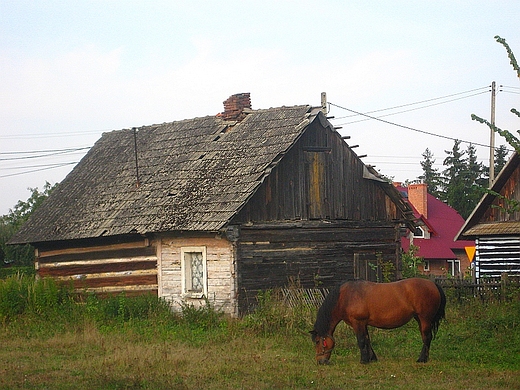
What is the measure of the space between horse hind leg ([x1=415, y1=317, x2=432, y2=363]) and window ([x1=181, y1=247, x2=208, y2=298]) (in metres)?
8.59

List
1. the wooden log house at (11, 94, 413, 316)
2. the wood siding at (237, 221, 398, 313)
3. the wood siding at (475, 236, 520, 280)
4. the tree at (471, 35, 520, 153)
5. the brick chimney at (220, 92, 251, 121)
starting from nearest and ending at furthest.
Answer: the tree at (471, 35, 520, 153), the wood siding at (237, 221, 398, 313), the wooden log house at (11, 94, 413, 316), the wood siding at (475, 236, 520, 280), the brick chimney at (220, 92, 251, 121)

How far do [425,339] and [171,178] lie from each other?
39.2 feet

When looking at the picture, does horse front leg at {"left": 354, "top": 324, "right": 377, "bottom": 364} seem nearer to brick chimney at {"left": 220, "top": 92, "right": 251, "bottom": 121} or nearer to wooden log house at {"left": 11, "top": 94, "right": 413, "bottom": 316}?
wooden log house at {"left": 11, "top": 94, "right": 413, "bottom": 316}

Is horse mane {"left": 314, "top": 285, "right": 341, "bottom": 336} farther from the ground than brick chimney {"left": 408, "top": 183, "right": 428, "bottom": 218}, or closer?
closer

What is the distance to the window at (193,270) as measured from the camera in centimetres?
2184

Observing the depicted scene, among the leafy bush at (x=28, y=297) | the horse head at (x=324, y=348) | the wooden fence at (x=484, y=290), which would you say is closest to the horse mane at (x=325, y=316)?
the horse head at (x=324, y=348)

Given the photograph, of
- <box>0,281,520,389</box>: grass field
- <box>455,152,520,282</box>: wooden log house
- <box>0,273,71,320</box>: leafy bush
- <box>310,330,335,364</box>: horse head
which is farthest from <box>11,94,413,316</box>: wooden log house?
<box>310,330,335,364</box>: horse head

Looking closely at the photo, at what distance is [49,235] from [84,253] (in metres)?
1.45

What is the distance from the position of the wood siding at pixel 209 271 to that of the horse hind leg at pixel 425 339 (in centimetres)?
763

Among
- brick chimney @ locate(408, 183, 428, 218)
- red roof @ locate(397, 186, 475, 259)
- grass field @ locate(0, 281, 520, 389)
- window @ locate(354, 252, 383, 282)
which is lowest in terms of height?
grass field @ locate(0, 281, 520, 389)

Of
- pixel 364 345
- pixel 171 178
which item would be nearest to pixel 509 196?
pixel 171 178

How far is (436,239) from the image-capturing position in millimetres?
49188

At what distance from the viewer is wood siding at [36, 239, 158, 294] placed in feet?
75.9

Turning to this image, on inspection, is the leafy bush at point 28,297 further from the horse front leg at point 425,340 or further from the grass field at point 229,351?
the horse front leg at point 425,340
